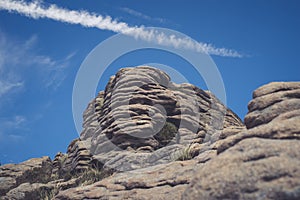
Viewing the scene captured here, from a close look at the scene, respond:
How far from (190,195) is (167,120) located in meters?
27.7

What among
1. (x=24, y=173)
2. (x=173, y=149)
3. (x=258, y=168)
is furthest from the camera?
(x=24, y=173)

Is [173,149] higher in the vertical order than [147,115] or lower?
lower

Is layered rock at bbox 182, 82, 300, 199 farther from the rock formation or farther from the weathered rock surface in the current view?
the weathered rock surface

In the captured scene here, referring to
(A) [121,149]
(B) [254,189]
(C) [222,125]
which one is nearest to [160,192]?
(B) [254,189]

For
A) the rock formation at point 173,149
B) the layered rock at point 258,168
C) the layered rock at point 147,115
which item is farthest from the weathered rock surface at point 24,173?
the layered rock at point 258,168

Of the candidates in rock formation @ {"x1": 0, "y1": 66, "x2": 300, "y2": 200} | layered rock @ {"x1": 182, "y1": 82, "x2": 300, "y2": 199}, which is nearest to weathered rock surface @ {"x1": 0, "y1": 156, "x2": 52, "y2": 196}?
rock formation @ {"x1": 0, "y1": 66, "x2": 300, "y2": 200}

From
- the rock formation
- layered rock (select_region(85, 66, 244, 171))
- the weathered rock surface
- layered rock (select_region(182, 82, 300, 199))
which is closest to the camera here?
layered rock (select_region(182, 82, 300, 199))

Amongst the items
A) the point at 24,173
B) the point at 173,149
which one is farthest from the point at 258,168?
the point at 24,173

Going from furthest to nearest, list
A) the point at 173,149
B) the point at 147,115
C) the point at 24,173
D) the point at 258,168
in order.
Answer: the point at 24,173, the point at 147,115, the point at 173,149, the point at 258,168

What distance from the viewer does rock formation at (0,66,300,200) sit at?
7.97m

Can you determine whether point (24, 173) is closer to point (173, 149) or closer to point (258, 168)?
point (173, 149)

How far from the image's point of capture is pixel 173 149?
65.8ft

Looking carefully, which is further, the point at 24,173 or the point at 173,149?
the point at 24,173

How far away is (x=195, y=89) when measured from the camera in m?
45.0
